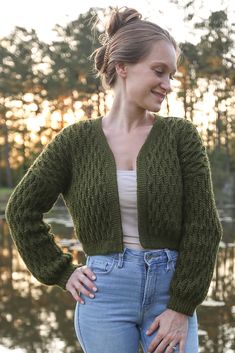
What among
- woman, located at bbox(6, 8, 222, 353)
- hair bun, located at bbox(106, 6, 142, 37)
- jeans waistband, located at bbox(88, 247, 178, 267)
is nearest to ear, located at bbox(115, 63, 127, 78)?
woman, located at bbox(6, 8, 222, 353)

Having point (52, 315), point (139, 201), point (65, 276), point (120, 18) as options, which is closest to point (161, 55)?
point (120, 18)

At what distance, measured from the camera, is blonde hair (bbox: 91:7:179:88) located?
6.29ft

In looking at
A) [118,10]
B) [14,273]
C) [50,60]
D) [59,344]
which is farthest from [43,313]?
[50,60]

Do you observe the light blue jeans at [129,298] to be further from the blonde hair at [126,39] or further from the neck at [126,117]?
the blonde hair at [126,39]

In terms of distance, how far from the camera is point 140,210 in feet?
6.19

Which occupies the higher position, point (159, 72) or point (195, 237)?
point (159, 72)

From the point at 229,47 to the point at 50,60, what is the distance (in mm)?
12796

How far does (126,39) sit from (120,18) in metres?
0.09

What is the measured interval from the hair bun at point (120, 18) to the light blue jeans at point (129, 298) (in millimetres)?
653

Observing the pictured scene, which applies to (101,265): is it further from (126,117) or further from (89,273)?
(126,117)

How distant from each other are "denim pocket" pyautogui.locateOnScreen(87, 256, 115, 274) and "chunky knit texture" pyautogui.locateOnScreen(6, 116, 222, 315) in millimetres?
26

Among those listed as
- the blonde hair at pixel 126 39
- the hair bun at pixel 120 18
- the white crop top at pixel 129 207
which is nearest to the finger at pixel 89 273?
the white crop top at pixel 129 207

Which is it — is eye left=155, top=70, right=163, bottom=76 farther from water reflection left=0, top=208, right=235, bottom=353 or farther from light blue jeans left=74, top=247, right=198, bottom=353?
water reflection left=0, top=208, right=235, bottom=353

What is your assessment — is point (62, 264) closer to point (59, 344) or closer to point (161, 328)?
point (161, 328)
